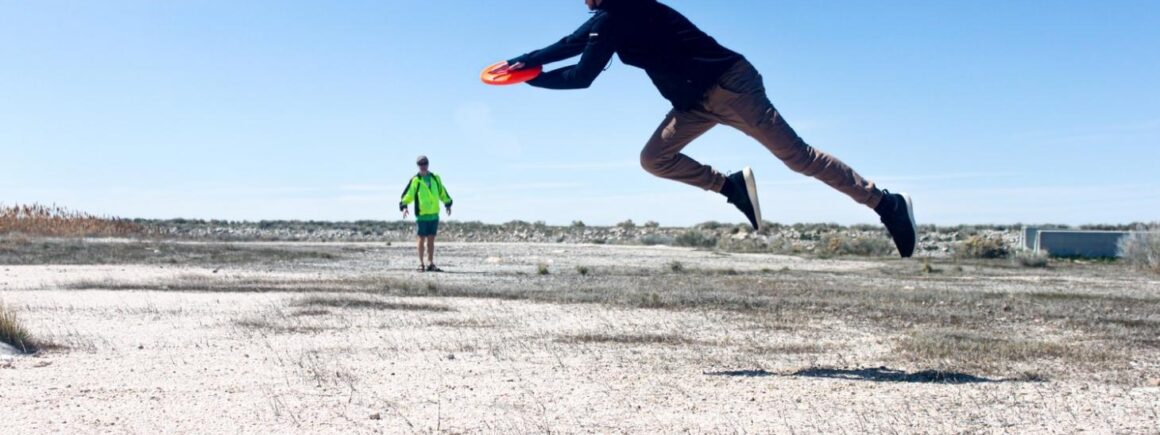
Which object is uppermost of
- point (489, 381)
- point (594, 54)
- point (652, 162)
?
point (594, 54)

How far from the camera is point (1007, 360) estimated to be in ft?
26.2

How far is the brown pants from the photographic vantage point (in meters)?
7.72

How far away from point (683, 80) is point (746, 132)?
0.65 meters

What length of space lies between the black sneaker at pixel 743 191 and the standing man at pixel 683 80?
2.34 ft

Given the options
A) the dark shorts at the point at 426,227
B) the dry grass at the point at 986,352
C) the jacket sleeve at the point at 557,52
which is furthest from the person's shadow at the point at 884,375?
the dark shorts at the point at 426,227

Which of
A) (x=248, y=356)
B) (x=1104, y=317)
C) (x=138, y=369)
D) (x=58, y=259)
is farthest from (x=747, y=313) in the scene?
(x=58, y=259)

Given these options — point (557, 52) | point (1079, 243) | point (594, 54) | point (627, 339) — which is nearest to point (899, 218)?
point (627, 339)

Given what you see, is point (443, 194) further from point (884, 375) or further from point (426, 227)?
point (884, 375)

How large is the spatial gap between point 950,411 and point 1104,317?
614 centimetres

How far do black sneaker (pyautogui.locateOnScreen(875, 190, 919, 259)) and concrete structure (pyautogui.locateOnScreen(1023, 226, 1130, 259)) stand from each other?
2441cm

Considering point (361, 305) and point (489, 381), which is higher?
point (361, 305)

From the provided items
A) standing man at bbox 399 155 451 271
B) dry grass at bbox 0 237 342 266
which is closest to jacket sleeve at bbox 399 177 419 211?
standing man at bbox 399 155 451 271

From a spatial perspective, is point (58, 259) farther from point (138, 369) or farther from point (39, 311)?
point (138, 369)

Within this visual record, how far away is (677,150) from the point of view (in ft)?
27.2
